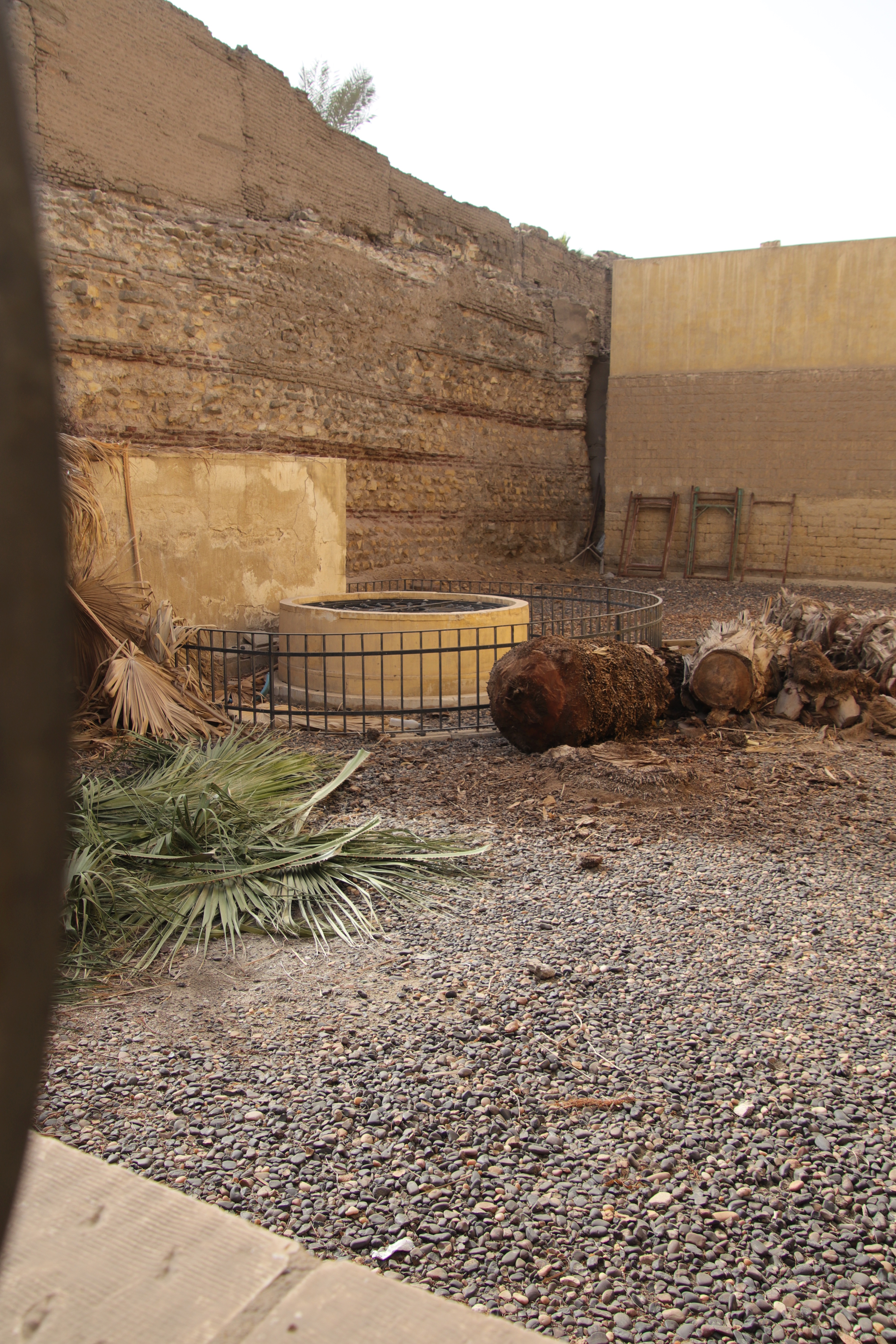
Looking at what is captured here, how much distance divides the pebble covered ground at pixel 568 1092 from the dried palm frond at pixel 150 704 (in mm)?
2790

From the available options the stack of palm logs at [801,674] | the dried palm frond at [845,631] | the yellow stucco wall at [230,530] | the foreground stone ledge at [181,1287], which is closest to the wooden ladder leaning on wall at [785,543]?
the dried palm frond at [845,631]

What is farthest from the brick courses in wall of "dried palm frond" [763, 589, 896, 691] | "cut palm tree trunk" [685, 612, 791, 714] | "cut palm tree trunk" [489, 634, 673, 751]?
"cut palm tree trunk" [489, 634, 673, 751]

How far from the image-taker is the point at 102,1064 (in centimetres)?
276

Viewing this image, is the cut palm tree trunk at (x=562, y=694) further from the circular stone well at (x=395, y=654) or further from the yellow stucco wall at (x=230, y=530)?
the yellow stucco wall at (x=230, y=530)

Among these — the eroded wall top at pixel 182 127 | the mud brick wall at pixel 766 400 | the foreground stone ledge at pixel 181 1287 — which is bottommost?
the foreground stone ledge at pixel 181 1287

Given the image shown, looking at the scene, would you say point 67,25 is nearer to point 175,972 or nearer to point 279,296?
point 279,296

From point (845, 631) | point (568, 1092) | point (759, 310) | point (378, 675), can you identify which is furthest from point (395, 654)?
point (759, 310)

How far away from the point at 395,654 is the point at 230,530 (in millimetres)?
2814

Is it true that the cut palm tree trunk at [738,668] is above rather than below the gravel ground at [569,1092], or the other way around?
above

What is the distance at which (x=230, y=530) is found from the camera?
8.97 meters

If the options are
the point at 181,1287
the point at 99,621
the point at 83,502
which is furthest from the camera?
the point at 83,502

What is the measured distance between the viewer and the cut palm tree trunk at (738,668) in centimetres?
696

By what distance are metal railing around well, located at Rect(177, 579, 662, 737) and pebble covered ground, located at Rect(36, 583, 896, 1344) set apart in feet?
9.13

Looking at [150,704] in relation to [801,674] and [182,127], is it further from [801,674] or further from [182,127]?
[182,127]
